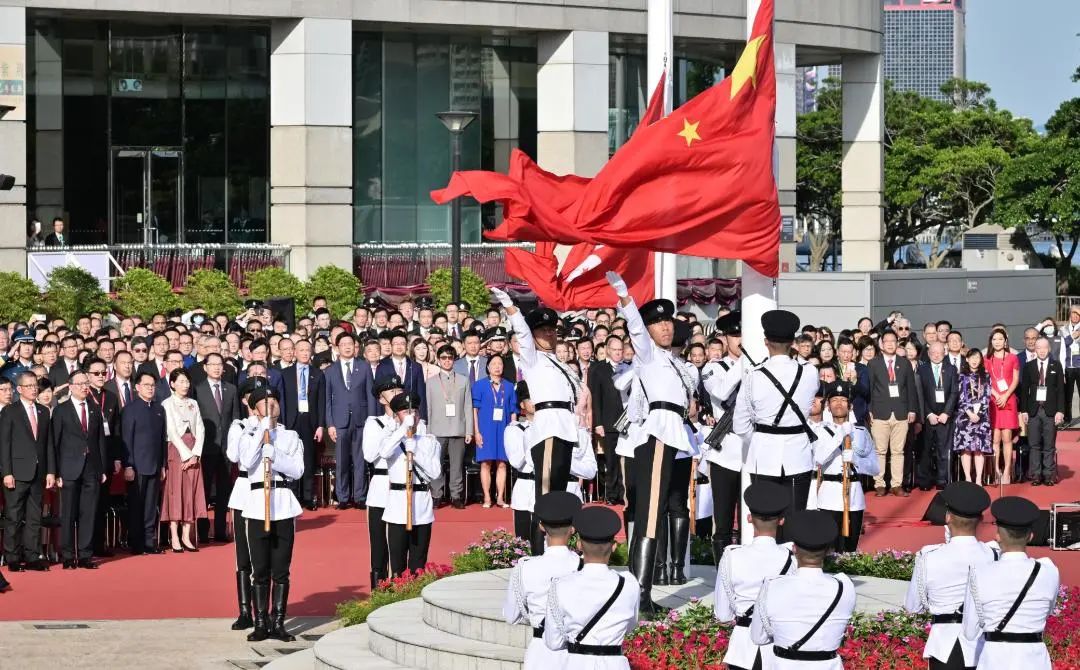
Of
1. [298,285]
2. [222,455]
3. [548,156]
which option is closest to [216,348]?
[222,455]

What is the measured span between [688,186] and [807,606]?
574 centimetres

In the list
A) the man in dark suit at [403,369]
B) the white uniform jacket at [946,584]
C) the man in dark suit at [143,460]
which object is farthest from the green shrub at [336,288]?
the white uniform jacket at [946,584]

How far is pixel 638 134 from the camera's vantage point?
14.5 m

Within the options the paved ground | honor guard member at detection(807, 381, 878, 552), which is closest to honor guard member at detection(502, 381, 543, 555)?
the paved ground

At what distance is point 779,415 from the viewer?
1223 cm

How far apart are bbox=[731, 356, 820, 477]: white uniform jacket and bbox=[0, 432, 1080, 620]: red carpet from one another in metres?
4.82

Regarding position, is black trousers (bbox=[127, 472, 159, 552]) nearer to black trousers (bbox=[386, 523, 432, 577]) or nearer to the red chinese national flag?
black trousers (bbox=[386, 523, 432, 577])

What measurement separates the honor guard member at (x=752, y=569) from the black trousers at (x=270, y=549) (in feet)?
16.8

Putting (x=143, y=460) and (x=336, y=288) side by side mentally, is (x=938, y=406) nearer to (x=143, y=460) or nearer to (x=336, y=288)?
(x=143, y=460)

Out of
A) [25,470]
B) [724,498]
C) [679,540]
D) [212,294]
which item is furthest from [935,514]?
[212,294]

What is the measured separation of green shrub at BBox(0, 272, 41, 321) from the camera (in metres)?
27.8

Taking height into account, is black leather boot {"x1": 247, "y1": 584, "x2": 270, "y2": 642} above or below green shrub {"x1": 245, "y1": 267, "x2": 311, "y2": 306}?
below

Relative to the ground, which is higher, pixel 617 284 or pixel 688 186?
pixel 688 186

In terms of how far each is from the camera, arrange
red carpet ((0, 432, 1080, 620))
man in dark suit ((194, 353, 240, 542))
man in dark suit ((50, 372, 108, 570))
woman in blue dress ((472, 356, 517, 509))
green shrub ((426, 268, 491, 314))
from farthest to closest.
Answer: green shrub ((426, 268, 491, 314))
woman in blue dress ((472, 356, 517, 509))
man in dark suit ((194, 353, 240, 542))
man in dark suit ((50, 372, 108, 570))
red carpet ((0, 432, 1080, 620))
